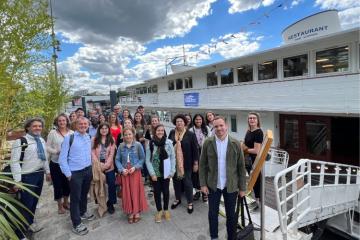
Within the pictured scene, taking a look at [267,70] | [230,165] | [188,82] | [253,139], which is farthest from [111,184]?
[188,82]

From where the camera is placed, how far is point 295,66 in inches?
327

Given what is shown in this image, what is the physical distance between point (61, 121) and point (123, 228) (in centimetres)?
195

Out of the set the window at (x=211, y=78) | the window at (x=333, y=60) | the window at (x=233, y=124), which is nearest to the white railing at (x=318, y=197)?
the window at (x=333, y=60)

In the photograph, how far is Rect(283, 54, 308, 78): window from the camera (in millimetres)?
7992

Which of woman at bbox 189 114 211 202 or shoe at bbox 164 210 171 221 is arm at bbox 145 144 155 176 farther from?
woman at bbox 189 114 211 202

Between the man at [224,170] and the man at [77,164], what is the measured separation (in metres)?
1.70

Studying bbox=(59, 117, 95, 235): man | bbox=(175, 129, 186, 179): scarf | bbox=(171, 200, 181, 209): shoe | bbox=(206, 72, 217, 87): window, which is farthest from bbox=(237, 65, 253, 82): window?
bbox=(59, 117, 95, 235): man

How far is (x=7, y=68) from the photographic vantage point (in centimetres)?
417

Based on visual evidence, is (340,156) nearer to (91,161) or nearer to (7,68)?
(91,161)

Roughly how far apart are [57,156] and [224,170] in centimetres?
261

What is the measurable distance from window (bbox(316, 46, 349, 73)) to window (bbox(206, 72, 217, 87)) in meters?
5.31

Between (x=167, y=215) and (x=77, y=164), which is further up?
(x=77, y=164)

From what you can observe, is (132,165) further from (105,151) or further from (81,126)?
(81,126)

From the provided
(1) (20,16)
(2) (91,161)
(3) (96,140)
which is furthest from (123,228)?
(1) (20,16)
